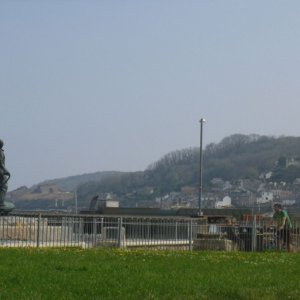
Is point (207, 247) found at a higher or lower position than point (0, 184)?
lower

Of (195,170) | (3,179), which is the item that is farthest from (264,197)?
(3,179)

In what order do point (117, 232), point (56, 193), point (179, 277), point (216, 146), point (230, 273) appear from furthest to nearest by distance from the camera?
1. point (216, 146)
2. point (56, 193)
3. point (117, 232)
4. point (230, 273)
5. point (179, 277)

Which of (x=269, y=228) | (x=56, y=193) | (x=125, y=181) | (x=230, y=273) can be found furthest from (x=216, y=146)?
(x=230, y=273)

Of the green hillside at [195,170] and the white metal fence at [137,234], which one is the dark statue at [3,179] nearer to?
the white metal fence at [137,234]

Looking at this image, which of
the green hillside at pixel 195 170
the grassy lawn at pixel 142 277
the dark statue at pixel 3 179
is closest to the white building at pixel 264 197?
the green hillside at pixel 195 170

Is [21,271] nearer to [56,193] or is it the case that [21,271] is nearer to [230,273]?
[230,273]

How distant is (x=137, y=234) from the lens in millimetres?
30109

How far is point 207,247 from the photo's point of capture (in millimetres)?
28484

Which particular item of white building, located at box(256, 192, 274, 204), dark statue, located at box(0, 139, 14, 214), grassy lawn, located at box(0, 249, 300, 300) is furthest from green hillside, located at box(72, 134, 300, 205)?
grassy lawn, located at box(0, 249, 300, 300)

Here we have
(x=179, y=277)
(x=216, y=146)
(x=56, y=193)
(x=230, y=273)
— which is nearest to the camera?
(x=179, y=277)

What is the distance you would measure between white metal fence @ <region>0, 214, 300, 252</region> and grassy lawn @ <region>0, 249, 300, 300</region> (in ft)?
25.8

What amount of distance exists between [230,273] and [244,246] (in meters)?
14.1

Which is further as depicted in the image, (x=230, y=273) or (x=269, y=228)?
(x=269, y=228)

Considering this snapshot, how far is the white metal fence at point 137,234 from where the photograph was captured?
2789cm
